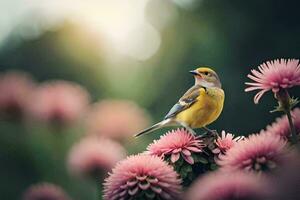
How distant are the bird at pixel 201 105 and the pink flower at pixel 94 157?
8 centimetres

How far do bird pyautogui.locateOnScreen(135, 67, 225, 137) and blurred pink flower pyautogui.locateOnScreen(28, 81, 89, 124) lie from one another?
0.41ft

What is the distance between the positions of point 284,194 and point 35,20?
4451 mm

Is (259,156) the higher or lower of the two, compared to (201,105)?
lower

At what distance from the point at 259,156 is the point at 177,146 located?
0.38 ft

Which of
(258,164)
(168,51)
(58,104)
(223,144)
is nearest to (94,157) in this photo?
(58,104)

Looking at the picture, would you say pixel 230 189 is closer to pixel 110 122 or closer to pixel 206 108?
pixel 206 108

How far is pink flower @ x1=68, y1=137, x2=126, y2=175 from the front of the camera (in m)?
1.14

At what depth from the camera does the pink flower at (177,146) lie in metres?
0.66

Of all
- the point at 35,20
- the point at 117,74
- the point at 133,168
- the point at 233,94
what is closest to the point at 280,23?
the point at 233,94

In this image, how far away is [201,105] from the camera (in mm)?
1087

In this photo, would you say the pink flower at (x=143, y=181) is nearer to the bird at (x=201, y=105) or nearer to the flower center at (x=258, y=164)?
the flower center at (x=258, y=164)

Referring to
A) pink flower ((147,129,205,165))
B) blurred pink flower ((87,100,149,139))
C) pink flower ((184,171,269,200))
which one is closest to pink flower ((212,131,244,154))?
pink flower ((147,129,205,165))

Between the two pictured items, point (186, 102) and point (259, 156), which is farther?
point (186, 102)

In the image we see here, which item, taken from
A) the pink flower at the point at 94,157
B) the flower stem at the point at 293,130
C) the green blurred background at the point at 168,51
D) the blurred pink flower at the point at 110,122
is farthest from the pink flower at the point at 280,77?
the green blurred background at the point at 168,51
